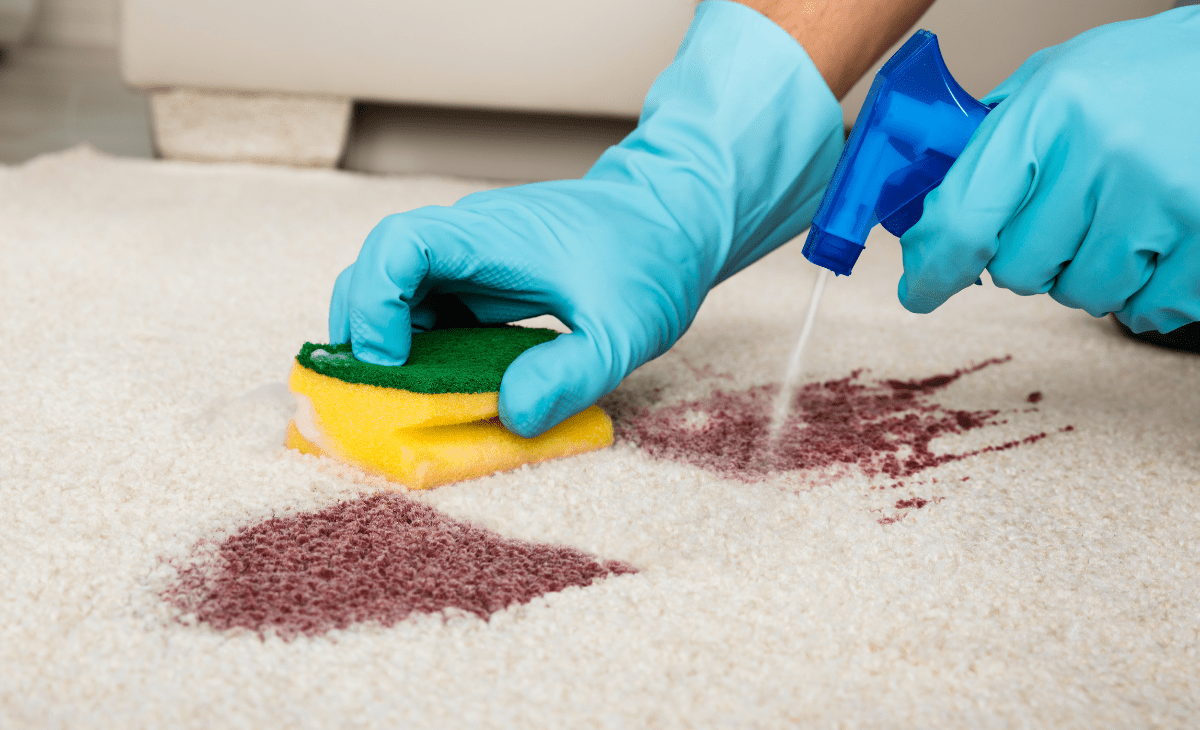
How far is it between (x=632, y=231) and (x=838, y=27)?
34 cm

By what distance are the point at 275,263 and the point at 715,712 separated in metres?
1.07

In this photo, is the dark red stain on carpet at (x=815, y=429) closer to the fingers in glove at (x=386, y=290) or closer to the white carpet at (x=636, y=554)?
the white carpet at (x=636, y=554)

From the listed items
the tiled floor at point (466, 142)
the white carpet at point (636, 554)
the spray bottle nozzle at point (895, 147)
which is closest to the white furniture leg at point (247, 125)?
the tiled floor at point (466, 142)

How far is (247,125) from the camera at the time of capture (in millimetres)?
1944

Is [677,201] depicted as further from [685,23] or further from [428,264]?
[685,23]

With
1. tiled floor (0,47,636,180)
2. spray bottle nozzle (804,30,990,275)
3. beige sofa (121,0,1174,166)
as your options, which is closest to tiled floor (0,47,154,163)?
tiled floor (0,47,636,180)

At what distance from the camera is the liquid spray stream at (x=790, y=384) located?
825 millimetres

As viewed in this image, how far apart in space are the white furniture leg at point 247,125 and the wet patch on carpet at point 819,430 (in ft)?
4.65

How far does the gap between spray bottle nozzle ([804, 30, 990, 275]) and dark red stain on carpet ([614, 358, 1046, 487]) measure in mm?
183

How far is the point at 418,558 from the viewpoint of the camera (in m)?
0.56

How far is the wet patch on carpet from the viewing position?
2.47 feet

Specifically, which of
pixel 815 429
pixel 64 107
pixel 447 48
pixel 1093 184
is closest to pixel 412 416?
pixel 815 429

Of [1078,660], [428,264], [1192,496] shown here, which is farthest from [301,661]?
[1192,496]

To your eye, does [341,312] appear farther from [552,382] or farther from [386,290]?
[552,382]
